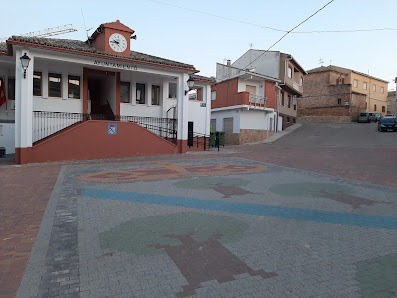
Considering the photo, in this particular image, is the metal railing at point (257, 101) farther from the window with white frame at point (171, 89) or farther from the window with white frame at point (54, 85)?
the window with white frame at point (54, 85)

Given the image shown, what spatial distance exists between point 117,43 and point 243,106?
42.3ft

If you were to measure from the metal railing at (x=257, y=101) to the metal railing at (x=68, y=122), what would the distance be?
36.7ft

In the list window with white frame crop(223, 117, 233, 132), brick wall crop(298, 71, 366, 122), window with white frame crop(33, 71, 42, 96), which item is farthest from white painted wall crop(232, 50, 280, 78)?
window with white frame crop(33, 71, 42, 96)

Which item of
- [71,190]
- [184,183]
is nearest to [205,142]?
[184,183]

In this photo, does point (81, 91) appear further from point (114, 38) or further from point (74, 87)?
point (114, 38)

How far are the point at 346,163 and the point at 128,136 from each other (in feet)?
34.8

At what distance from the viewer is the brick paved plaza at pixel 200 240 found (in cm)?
301

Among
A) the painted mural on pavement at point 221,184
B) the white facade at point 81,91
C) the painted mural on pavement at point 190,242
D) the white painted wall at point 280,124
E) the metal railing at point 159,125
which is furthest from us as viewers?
the white painted wall at point 280,124

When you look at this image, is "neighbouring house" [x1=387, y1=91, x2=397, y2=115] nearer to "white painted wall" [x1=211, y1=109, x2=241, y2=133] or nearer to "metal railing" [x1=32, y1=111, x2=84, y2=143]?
"white painted wall" [x1=211, y1=109, x2=241, y2=133]

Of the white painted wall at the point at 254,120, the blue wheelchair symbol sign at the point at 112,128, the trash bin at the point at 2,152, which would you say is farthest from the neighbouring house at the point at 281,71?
the trash bin at the point at 2,152

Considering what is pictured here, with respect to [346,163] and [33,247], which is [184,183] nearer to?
[33,247]

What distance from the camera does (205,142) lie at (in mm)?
19469

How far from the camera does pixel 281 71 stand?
3080 cm

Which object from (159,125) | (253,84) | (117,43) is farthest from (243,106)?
(117,43)
